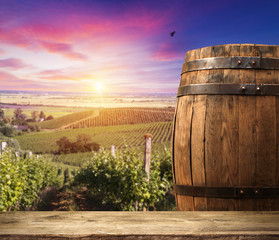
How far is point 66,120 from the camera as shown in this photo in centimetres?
1558

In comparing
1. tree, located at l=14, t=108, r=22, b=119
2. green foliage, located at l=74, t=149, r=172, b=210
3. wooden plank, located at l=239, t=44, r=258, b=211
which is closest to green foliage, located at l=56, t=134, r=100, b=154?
tree, located at l=14, t=108, r=22, b=119

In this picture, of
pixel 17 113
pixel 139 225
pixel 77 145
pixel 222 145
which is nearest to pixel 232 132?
pixel 222 145

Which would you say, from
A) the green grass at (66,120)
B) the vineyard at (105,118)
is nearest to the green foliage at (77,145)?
the vineyard at (105,118)

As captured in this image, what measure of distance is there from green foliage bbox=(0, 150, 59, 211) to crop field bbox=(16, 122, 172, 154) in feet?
15.1

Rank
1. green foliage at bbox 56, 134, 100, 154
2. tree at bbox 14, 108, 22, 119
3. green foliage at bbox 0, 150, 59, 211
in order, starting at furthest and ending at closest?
green foliage at bbox 56, 134, 100, 154
tree at bbox 14, 108, 22, 119
green foliage at bbox 0, 150, 59, 211

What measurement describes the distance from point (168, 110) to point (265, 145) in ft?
41.9

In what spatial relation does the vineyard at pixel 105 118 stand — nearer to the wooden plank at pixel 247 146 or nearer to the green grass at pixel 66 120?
the green grass at pixel 66 120

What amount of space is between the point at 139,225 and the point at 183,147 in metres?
0.50

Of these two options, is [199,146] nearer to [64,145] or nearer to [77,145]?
[77,145]

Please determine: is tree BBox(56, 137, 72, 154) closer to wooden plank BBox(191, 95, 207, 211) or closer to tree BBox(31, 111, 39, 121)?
tree BBox(31, 111, 39, 121)

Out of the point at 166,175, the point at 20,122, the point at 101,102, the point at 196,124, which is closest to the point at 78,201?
the point at 166,175

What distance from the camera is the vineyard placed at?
14.1 meters

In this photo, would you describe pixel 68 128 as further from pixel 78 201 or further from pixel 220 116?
pixel 220 116

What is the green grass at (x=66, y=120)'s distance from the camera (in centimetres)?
1560
